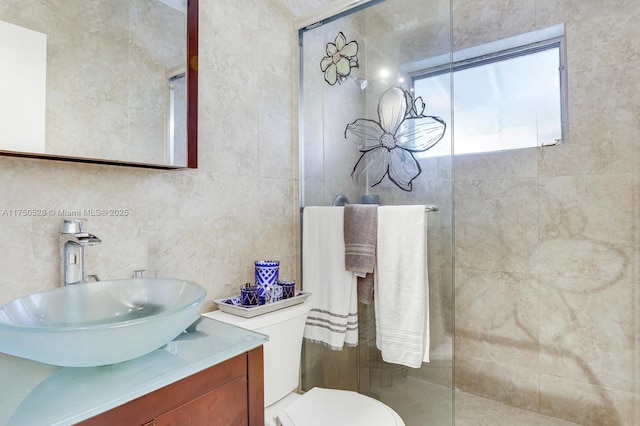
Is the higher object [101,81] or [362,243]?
[101,81]

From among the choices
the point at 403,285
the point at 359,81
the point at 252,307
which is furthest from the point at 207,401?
the point at 359,81

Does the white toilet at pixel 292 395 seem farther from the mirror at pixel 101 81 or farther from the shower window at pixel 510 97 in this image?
the shower window at pixel 510 97

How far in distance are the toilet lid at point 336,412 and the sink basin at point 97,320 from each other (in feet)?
2.03

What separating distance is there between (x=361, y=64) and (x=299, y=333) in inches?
48.4

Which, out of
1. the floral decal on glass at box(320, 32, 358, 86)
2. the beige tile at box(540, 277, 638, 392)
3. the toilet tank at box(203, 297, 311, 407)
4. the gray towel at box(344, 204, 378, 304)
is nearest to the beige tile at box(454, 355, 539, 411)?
the beige tile at box(540, 277, 638, 392)

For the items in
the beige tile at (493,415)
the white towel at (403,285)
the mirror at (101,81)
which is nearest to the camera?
the mirror at (101,81)

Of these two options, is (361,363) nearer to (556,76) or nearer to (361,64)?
(361,64)

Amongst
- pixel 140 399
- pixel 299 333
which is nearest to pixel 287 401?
pixel 299 333

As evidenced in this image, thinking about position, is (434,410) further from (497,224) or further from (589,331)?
(497,224)

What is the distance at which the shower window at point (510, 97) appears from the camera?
1.91m

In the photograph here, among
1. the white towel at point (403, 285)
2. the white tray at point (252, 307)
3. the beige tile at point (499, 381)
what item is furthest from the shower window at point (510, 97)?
the white tray at point (252, 307)

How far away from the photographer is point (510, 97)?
2.04 m

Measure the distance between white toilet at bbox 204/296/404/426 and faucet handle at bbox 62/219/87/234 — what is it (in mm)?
539

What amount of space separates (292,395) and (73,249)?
982 mm
